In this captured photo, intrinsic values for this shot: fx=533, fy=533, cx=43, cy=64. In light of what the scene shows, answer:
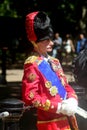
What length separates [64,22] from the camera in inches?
1527

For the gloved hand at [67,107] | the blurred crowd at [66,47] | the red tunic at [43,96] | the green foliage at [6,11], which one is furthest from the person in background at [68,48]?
the gloved hand at [67,107]

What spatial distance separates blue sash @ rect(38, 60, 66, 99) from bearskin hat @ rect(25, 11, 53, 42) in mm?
195

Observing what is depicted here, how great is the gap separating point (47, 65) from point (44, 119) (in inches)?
15.8

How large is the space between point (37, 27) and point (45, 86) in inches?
17.9

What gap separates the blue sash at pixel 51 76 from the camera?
12.8 ft

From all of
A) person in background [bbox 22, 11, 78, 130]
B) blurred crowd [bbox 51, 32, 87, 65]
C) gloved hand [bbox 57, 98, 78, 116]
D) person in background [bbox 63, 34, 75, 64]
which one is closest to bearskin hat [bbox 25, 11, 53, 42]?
person in background [bbox 22, 11, 78, 130]

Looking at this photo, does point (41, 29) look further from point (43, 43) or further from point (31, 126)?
point (31, 126)

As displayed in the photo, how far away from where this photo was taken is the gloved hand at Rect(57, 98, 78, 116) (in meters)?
3.69

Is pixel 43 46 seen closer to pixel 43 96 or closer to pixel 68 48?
pixel 43 96

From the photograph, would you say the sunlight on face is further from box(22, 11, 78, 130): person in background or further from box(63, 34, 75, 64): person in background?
box(63, 34, 75, 64): person in background

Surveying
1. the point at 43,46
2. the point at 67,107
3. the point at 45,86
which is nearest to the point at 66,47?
the point at 43,46

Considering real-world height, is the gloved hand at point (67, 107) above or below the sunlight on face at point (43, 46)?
below

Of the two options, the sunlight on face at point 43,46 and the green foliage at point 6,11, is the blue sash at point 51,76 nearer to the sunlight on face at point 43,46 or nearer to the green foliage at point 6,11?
the sunlight on face at point 43,46

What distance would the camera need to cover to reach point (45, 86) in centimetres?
387
